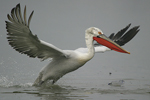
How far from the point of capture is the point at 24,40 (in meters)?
6.54

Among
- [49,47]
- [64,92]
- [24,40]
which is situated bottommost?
[64,92]

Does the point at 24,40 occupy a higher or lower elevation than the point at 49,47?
higher

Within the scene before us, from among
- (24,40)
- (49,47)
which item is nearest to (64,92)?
(49,47)

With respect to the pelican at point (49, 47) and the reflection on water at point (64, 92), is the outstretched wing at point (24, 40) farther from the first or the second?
the reflection on water at point (64, 92)

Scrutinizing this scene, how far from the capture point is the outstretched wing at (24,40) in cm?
623

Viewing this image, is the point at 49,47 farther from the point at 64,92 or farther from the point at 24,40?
the point at 64,92

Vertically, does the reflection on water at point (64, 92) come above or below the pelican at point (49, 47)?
below

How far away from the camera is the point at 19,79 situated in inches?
346

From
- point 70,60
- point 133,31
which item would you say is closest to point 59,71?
point 70,60

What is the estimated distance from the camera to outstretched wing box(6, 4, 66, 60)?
6.23 metres

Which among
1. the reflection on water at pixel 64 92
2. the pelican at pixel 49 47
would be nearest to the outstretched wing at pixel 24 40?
the pelican at pixel 49 47

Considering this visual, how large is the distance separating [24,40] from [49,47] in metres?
0.58

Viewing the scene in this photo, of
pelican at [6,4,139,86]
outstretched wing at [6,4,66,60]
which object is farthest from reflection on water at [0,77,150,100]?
outstretched wing at [6,4,66,60]

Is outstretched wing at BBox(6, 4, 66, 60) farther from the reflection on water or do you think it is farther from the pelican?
the reflection on water
